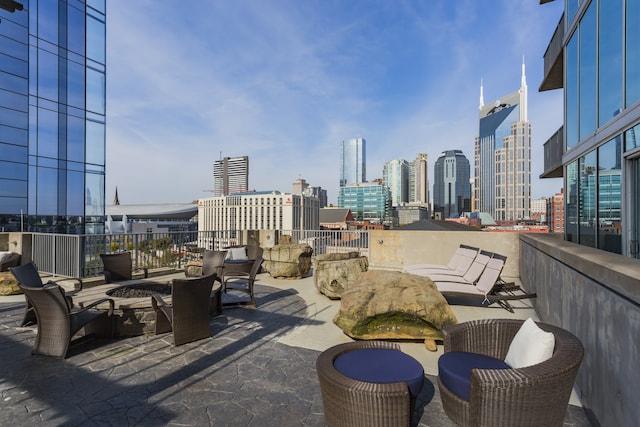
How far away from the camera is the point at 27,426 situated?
2.29 meters

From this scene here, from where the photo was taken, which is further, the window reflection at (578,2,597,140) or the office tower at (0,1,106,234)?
the office tower at (0,1,106,234)

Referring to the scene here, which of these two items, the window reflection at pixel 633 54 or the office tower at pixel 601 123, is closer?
the window reflection at pixel 633 54

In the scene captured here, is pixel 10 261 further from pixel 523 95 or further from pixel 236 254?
pixel 523 95

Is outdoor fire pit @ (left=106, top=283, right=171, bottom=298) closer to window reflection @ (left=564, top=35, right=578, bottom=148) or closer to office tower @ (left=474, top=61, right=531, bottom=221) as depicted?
window reflection @ (left=564, top=35, right=578, bottom=148)

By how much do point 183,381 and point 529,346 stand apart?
2.86 metres

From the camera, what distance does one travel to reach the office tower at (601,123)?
5.46 meters

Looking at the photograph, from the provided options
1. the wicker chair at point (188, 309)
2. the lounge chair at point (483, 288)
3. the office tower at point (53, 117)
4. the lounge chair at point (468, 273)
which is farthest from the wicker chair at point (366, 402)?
the office tower at point (53, 117)

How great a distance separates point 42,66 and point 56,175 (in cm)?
543

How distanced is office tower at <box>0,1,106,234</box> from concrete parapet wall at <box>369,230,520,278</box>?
15.0 meters

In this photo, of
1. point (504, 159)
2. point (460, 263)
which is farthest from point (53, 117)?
point (504, 159)

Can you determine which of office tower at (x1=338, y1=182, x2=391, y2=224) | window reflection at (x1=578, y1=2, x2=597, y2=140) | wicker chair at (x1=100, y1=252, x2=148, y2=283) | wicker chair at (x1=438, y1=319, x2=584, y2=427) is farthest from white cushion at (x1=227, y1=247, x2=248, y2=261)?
office tower at (x1=338, y1=182, x2=391, y2=224)

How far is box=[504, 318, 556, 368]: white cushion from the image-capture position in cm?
202

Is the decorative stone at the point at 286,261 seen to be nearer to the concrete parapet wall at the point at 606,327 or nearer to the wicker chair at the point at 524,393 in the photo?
the concrete parapet wall at the point at 606,327

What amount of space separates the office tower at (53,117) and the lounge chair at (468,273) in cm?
1718
